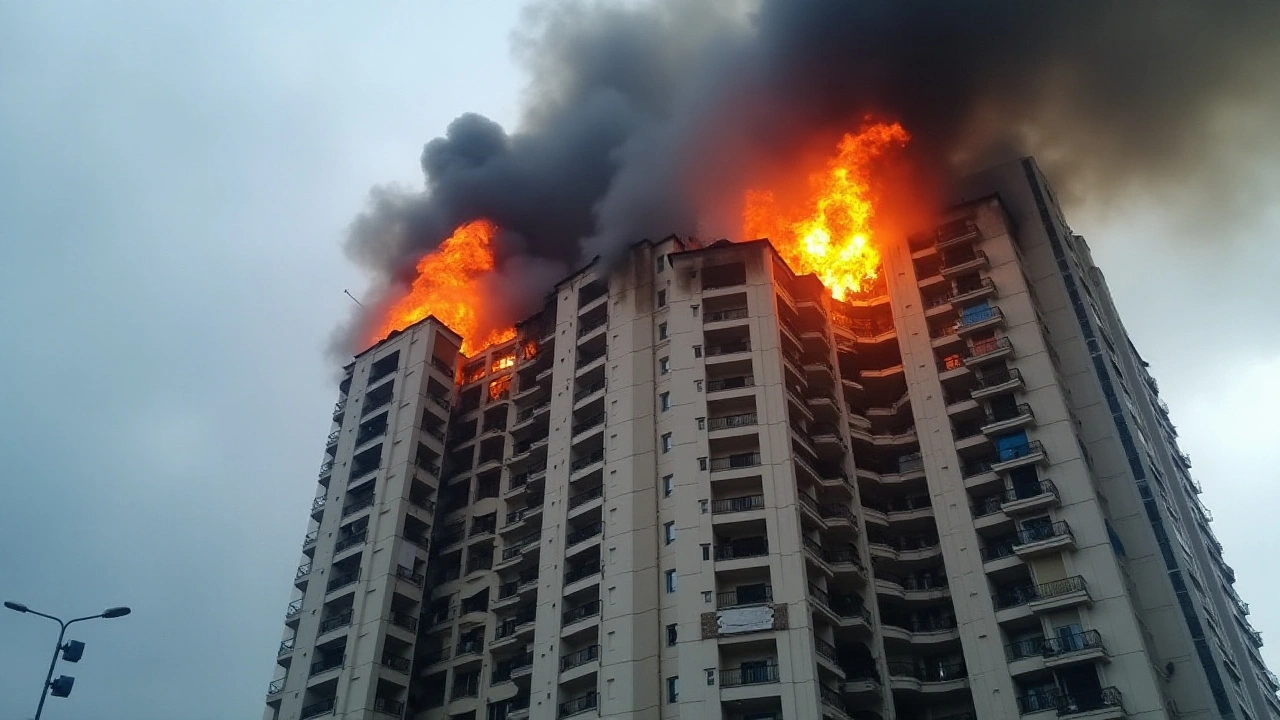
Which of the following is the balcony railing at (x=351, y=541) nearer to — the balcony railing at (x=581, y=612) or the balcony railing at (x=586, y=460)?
the balcony railing at (x=586, y=460)

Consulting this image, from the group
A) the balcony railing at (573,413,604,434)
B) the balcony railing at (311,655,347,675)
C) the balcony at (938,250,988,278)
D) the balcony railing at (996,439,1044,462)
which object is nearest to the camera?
the balcony railing at (996,439,1044,462)

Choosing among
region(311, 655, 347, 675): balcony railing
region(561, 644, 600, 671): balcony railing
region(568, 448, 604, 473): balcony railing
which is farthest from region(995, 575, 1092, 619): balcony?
region(311, 655, 347, 675): balcony railing

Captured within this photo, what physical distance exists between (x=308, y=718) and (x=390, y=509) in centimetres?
1408

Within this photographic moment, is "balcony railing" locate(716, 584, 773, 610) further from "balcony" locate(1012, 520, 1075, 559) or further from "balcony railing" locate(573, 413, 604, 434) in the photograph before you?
"balcony railing" locate(573, 413, 604, 434)

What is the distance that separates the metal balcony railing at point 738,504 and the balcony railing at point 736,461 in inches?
69.6

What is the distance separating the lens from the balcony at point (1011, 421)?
57781 mm

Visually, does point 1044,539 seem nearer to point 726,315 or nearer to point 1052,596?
point 1052,596

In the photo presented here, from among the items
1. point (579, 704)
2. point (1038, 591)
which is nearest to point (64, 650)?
point (579, 704)

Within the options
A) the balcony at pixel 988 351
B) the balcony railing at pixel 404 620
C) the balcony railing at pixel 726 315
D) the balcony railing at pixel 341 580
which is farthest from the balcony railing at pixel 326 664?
the balcony at pixel 988 351

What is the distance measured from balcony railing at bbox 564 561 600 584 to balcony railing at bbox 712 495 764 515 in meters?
8.27

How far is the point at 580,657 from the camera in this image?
184ft

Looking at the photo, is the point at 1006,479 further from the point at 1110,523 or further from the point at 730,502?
the point at 730,502

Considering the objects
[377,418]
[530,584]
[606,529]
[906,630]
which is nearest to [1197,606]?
[906,630]

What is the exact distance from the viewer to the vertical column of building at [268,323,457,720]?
209 feet
